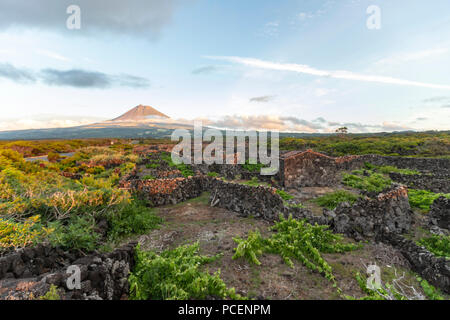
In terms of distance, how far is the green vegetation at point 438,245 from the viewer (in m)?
6.14

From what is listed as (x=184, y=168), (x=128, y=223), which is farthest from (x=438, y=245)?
(x=184, y=168)

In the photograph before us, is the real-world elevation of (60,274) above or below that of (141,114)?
below

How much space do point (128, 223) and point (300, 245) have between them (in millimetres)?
6841

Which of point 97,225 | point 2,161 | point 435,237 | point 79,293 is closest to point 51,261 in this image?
point 79,293

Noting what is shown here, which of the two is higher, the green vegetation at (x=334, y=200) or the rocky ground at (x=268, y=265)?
the green vegetation at (x=334, y=200)

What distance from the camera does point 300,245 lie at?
6371mm

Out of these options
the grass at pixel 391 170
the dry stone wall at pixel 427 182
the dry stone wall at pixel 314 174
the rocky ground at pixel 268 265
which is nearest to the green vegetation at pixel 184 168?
the dry stone wall at pixel 314 174

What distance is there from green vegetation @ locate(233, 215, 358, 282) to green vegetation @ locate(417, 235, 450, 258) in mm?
Result: 2400

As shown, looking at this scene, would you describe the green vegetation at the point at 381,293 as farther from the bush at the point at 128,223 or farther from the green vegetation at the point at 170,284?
the bush at the point at 128,223

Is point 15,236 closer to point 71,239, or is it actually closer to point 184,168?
point 71,239

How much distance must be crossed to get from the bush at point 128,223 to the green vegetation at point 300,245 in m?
4.15

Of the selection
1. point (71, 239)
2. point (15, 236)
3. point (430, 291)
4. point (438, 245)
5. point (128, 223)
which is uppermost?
point (15, 236)

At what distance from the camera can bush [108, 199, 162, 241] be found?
764cm

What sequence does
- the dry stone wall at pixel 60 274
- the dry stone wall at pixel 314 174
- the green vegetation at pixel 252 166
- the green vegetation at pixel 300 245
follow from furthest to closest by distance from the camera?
the green vegetation at pixel 252 166 < the dry stone wall at pixel 314 174 < the green vegetation at pixel 300 245 < the dry stone wall at pixel 60 274
